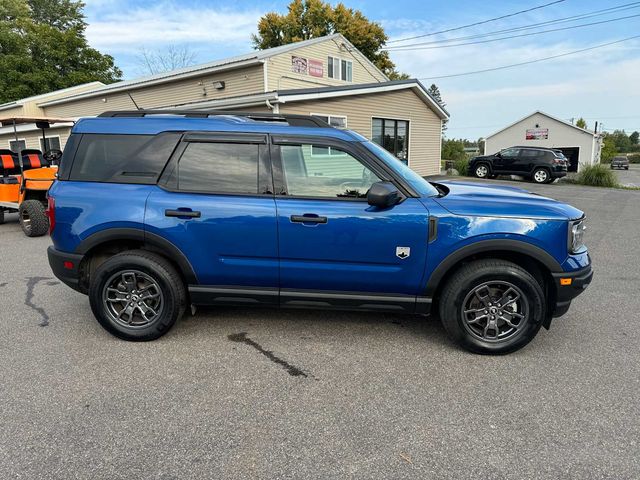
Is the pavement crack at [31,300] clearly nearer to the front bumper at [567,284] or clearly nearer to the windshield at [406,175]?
the windshield at [406,175]

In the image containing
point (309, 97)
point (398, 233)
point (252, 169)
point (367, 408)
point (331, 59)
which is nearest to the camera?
point (367, 408)

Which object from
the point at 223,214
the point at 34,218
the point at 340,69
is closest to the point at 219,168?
the point at 223,214

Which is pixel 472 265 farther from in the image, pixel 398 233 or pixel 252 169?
pixel 252 169

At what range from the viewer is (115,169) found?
Result: 3.65 m

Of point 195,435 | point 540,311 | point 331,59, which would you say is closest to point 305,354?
point 195,435

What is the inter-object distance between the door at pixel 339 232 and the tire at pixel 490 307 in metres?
0.33

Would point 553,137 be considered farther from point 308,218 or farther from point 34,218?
point 308,218

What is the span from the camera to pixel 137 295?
368 centimetres

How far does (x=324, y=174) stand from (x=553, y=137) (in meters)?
40.0

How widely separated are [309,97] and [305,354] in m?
11.5

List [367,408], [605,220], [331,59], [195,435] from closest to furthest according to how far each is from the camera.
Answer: [195,435], [367,408], [605,220], [331,59]

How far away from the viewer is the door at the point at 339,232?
333cm

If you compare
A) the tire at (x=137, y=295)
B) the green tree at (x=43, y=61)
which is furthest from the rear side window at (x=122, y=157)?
the green tree at (x=43, y=61)

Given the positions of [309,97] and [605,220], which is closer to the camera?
[605,220]
